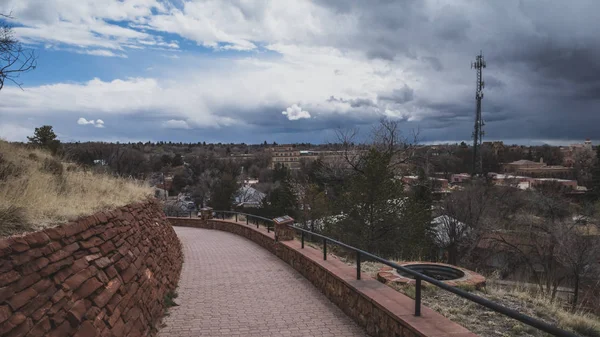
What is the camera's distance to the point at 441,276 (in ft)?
23.6

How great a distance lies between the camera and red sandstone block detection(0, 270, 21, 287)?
2.89 metres

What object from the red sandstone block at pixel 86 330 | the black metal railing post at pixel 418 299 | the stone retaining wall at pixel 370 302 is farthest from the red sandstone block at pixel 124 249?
the black metal railing post at pixel 418 299

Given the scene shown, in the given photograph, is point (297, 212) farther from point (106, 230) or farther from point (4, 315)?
point (4, 315)

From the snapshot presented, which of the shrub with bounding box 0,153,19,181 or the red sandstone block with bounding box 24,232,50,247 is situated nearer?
the red sandstone block with bounding box 24,232,50,247

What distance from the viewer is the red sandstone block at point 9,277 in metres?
2.89

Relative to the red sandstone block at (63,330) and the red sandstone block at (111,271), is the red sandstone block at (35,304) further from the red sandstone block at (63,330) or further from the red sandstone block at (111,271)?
the red sandstone block at (111,271)

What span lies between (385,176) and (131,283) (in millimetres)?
16339

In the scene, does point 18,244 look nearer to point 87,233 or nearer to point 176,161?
point 87,233

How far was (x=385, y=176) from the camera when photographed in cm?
2044

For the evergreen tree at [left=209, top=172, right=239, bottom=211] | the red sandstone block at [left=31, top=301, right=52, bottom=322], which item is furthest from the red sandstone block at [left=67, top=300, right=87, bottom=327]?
the evergreen tree at [left=209, top=172, right=239, bottom=211]

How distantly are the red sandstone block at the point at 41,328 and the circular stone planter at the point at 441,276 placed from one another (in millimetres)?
4545

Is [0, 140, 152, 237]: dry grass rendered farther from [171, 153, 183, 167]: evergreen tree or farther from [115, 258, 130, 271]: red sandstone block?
[171, 153, 183, 167]: evergreen tree

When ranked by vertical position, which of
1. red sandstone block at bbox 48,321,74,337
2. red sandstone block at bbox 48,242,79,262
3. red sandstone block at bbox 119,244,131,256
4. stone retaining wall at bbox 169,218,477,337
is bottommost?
stone retaining wall at bbox 169,218,477,337

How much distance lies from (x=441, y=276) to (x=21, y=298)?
20.0 ft
